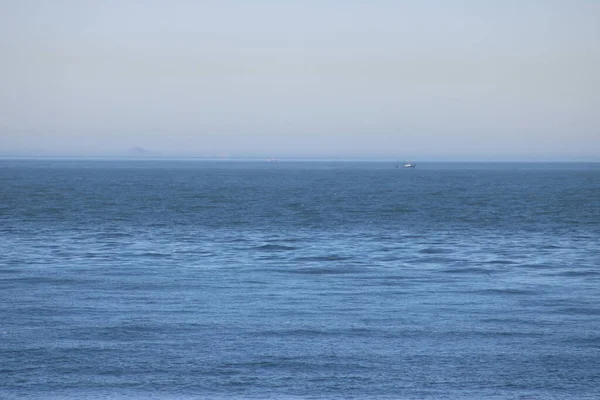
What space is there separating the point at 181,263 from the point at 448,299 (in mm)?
9798


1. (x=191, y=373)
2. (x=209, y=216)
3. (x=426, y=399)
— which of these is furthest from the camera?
(x=209, y=216)

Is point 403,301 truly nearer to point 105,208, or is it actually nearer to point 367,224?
point 367,224

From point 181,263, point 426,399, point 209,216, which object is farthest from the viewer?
point 209,216

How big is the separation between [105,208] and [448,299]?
38.5 meters

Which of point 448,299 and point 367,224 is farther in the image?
point 367,224

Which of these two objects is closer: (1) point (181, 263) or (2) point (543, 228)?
(1) point (181, 263)

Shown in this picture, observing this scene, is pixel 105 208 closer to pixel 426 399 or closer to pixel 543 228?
pixel 543 228

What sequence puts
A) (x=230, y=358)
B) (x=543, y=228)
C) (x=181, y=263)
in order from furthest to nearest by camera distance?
(x=543, y=228), (x=181, y=263), (x=230, y=358)

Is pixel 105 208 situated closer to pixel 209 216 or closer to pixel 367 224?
pixel 209 216

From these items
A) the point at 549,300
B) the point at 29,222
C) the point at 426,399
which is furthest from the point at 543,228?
the point at 426,399

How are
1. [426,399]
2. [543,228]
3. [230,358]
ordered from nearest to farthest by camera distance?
[426,399] < [230,358] < [543,228]

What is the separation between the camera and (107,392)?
1136cm

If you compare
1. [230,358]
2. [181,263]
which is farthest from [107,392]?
[181,263]

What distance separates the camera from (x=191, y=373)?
40.5 feet
